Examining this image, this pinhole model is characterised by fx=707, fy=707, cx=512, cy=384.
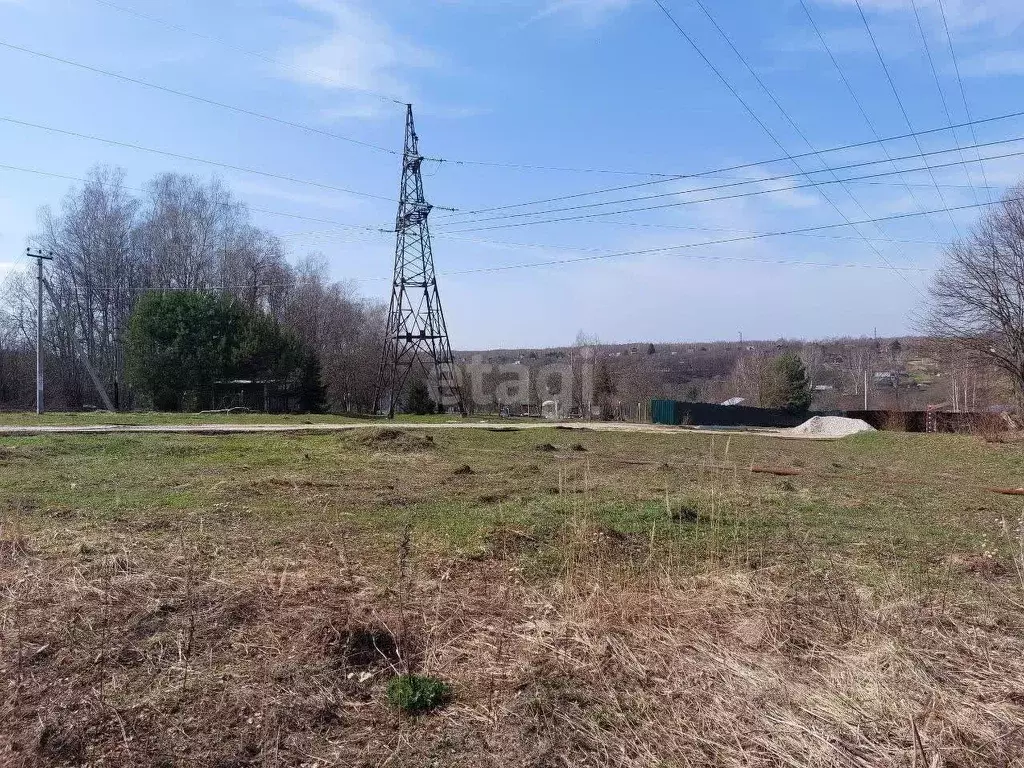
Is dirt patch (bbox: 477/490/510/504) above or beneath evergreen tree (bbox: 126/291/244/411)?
beneath

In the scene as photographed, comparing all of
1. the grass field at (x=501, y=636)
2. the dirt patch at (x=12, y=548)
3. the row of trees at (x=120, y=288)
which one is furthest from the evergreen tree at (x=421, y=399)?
the dirt patch at (x=12, y=548)

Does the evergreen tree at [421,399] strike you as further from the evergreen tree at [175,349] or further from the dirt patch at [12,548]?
the dirt patch at [12,548]

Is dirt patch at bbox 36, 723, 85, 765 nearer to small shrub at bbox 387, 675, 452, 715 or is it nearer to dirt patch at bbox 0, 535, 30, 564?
small shrub at bbox 387, 675, 452, 715

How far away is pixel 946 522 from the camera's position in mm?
8055

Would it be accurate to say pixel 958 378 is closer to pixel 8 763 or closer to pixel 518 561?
pixel 518 561

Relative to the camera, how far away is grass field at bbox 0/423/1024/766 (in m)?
2.85

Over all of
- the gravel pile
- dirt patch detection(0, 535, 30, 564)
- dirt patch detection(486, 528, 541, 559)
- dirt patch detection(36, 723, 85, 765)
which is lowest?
the gravel pile

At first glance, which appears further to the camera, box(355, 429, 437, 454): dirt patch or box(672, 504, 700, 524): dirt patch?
box(355, 429, 437, 454): dirt patch

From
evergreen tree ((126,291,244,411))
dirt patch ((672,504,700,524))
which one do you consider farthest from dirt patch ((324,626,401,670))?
evergreen tree ((126,291,244,411))

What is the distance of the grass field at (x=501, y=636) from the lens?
285 centimetres

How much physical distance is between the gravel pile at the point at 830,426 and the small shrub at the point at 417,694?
108ft

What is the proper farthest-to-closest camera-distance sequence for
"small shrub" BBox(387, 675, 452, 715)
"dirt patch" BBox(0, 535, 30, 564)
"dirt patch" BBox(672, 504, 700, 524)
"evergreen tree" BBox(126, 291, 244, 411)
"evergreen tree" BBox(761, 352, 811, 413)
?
1. "evergreen tree" BBox(761, 352, 811, 413)
2. "evergreen tree" BBox(126, 291, 244, 411)
3. "dirt patch" BBox(672, 504, 700, 524)
4. "dirt patch" BBox(0, 535, 30, 564)
5. "small shrub" BBox(387, 675, 452, 715)

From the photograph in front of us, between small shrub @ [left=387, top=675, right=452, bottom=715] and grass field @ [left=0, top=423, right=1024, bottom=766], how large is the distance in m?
0.06

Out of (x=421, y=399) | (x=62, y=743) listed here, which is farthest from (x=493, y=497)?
(x=421, y=399)
